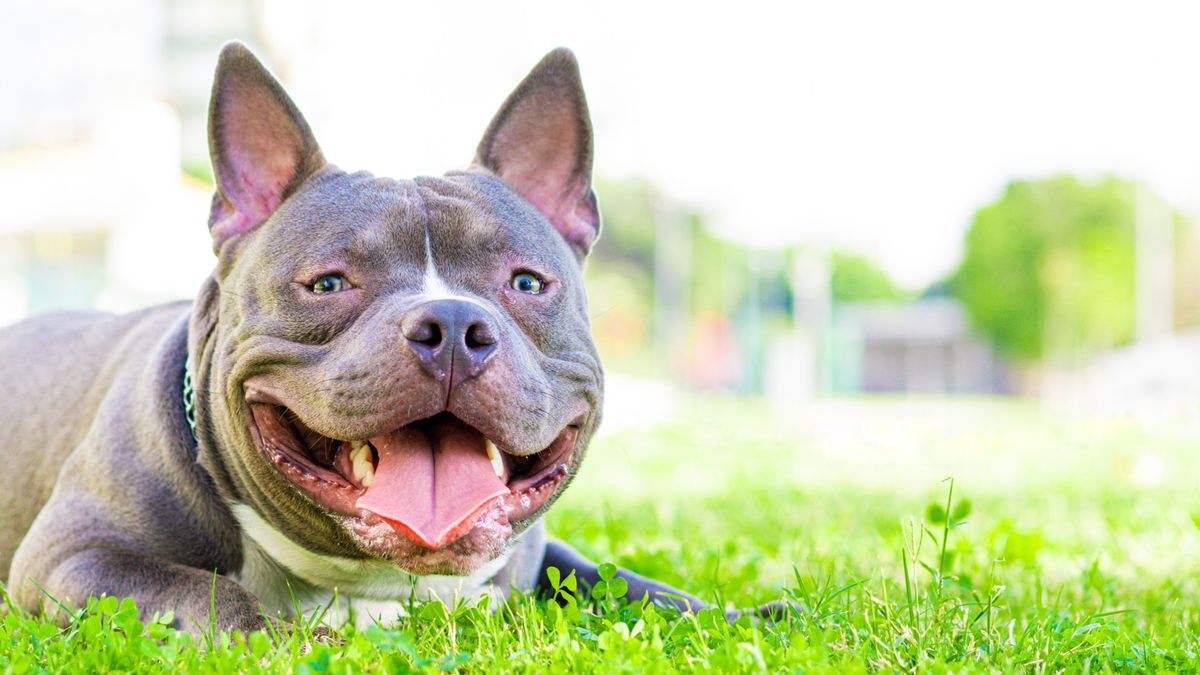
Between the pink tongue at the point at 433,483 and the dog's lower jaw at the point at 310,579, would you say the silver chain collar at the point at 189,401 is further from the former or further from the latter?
the pink tongue at the point at 433,483

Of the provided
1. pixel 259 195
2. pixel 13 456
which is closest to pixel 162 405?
pixel 259 195

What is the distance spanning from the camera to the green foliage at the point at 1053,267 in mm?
44938

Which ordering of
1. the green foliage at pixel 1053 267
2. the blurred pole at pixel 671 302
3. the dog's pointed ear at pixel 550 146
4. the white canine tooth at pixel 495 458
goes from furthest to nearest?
the green foliage at pixel 1053 267
the blurred pole at pixel 671 302
the dog's pointed ear at pixel 550 146
the white canine tooth at pixel 495 458

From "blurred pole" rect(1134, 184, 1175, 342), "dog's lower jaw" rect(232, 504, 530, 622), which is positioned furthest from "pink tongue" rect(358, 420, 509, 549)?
"blurred pole" rect(1134, 184, 1175, 342)

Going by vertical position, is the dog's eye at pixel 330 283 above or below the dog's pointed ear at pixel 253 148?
below

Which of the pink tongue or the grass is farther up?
the pink tongue

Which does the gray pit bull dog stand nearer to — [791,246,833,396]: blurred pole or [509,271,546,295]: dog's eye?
[509,271,546,295]: dog's eye

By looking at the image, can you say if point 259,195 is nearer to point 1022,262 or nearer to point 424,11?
point 424,11

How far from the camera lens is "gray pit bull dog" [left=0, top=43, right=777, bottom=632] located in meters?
2.56

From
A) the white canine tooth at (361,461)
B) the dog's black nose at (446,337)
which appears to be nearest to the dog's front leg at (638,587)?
the white canine tooth at (361,461)

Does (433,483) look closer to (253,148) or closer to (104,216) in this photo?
(253,148)

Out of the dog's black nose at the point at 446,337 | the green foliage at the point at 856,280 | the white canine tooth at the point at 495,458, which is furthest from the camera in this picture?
the green foliage at the point at 856,280

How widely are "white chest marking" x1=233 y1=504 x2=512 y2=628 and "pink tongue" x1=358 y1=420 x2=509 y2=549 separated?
17.0 inches

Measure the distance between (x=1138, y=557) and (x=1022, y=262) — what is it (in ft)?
159
